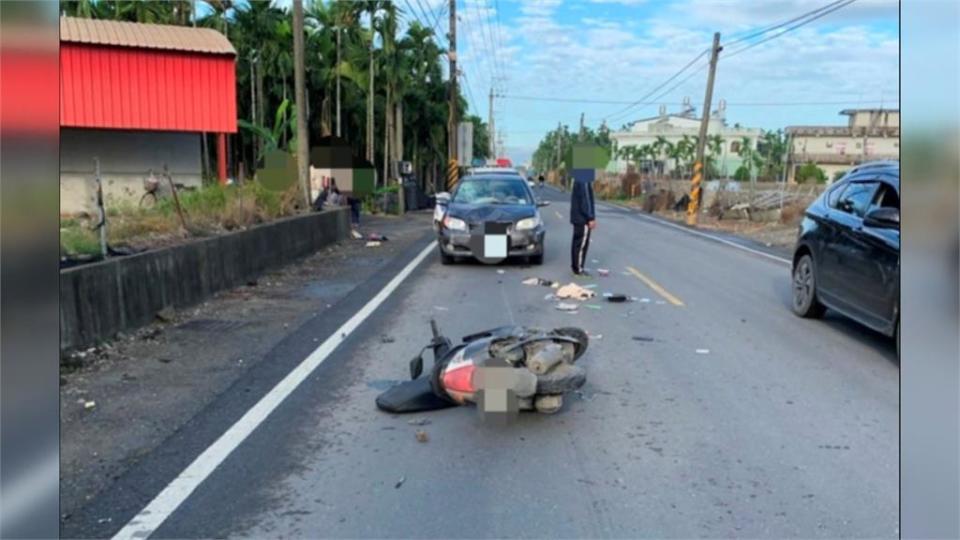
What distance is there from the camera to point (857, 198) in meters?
7.86

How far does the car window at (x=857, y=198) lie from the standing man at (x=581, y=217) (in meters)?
4.63

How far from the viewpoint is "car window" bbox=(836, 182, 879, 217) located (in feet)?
24.8

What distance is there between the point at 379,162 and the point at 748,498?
46753mm

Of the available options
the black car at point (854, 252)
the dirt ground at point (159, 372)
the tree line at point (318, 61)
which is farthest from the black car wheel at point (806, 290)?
the tree line at point (318, 61)

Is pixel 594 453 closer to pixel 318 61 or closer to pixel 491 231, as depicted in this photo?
pixel 491 231

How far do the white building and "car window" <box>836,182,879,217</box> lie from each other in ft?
251

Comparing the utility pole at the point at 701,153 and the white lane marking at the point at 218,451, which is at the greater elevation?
the utility pole at the point at 701,153

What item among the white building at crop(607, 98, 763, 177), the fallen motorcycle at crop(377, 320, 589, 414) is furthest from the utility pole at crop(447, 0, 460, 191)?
the white building at crop(607, 98, 763, 177)

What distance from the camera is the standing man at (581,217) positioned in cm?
1238

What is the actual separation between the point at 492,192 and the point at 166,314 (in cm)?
768

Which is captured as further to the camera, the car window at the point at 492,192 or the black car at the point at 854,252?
the car window at the point at 492,192

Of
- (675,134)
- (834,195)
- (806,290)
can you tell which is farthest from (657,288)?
(675,134)

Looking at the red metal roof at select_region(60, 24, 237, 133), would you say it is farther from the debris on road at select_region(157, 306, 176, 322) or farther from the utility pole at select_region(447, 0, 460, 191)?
the debris on road at select_region(157, 306, 176, 322)

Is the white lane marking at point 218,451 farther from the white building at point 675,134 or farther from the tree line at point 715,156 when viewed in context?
the white building at point 675,134
